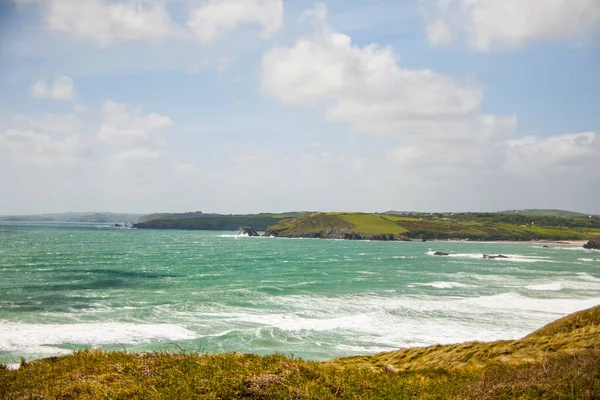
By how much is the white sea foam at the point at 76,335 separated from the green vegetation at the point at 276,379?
14.2m

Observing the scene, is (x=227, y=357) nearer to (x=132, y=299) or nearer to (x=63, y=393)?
(x=63, y=393)

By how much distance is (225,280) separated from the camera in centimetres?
5862

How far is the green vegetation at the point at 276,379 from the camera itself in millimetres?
9344

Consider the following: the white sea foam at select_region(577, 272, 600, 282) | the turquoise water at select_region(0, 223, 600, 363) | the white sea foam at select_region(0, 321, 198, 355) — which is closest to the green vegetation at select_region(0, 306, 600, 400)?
the turquoise water at select_region(0, 223, 600, 363)

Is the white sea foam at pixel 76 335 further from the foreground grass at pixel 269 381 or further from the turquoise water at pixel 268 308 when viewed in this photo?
the foreground grass at pixel 269 381

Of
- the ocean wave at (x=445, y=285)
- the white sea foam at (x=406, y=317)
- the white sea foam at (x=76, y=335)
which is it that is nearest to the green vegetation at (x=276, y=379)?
the white sea foam at (x=76, y=335)

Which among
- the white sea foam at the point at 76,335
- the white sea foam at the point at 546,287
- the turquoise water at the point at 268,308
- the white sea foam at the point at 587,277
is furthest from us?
the white sea foam at the point at 587,277

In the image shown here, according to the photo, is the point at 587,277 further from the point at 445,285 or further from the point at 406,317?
the point at 406,317

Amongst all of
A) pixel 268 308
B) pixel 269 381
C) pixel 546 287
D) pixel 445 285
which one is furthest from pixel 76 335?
pixel 546 287

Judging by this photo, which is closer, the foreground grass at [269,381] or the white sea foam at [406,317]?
the foreground grass at [269,381]

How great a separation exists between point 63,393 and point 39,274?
61.1 metres

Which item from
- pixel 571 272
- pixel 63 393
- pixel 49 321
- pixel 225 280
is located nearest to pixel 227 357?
pixel 63 393

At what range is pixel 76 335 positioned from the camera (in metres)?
28.2

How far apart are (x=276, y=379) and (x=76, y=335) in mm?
23794
